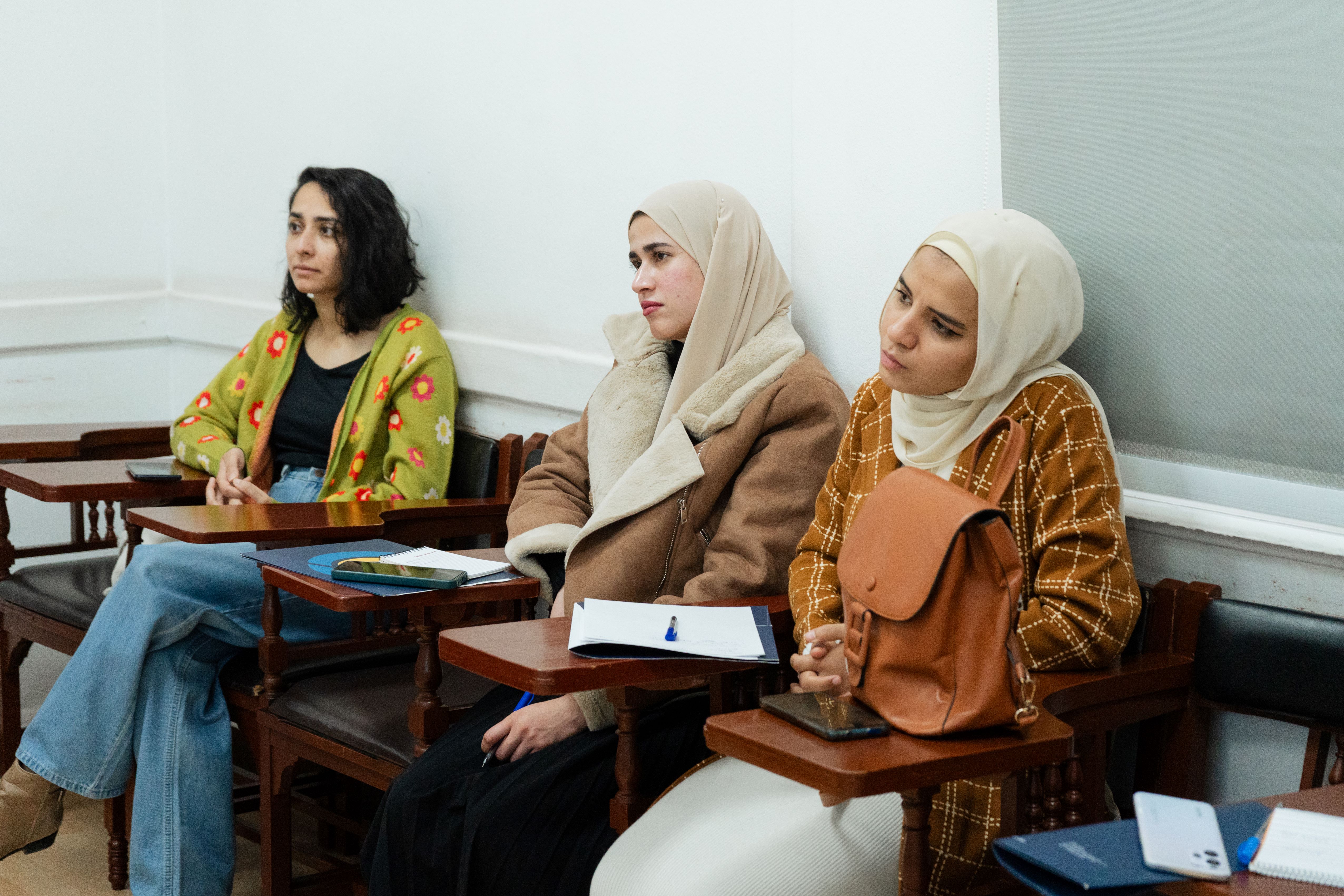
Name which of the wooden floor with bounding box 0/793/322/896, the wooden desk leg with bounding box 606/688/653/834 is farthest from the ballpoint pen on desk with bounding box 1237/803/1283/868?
the wooden floor with bounding box 0/793/322/896

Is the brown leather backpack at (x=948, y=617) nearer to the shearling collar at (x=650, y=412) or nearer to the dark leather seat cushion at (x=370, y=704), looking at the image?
the shearling collar at (x=650, y=412)

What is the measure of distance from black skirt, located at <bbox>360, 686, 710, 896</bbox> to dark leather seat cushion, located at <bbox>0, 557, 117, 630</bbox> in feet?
3.65

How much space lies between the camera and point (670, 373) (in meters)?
2.48

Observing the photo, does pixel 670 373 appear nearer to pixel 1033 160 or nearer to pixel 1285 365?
pixel 1033 160

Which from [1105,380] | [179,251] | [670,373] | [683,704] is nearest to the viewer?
[1105,380]

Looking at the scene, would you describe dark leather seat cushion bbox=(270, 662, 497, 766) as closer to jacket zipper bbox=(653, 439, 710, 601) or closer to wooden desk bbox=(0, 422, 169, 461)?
jacket zipper bbox=(653, 439, 710, 601)

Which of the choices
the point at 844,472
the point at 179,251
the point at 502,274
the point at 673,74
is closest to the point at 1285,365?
the point at 844,472

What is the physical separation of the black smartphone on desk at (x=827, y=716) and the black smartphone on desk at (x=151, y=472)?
196 cm

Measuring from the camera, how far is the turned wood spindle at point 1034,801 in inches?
61.9

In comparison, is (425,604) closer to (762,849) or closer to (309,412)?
(762,849)

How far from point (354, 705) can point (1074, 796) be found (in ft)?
4.14

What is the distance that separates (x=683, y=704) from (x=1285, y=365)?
39.2 inches

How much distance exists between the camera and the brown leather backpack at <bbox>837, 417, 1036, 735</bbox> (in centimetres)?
136

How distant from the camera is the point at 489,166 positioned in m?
3.10
